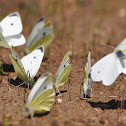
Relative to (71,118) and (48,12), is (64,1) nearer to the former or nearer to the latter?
(48,12)

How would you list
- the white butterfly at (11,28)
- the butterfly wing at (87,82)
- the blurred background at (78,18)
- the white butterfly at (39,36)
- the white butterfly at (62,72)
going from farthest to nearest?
the blurred background at (78,18), the white butterfly at (39,36), the white butterfly at (11,28), the white butterfly at (62,72), the butterfly wing at (87,82)

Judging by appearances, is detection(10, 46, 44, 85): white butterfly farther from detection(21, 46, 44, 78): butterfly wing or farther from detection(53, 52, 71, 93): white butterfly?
detection(53, 52, 71, 93): white butterfly

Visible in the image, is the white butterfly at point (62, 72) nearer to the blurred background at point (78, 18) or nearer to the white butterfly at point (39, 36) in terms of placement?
the white butterfly at point (39, 36)

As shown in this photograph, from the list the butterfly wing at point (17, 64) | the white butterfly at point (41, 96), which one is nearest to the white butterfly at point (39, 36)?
the butterfly wing at point (17, 64)

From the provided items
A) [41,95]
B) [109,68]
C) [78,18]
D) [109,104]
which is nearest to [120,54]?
[109,68]

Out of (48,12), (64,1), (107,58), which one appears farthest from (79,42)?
(107,58)

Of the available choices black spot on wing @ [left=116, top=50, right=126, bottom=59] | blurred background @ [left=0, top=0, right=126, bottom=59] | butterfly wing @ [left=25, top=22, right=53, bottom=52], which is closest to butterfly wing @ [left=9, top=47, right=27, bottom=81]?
butterfly wing @ [left=25, top=22, right=53, bottom=52]

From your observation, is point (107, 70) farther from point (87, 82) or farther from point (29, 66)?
point (29, 66)
